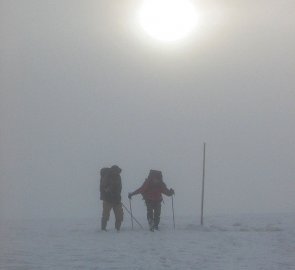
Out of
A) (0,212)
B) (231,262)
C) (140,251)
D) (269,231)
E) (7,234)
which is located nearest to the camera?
(231,262)

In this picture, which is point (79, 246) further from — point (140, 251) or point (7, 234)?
point (7, 234)

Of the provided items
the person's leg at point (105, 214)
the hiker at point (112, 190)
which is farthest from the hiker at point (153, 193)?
the person's leg at point (105, 214)

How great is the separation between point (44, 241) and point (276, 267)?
5234 mm

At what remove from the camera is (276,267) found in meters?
12.3

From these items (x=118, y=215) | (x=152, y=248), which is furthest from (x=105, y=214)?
(x=152, y=248)

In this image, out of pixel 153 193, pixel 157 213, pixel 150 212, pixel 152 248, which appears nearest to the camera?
pixel 152 248

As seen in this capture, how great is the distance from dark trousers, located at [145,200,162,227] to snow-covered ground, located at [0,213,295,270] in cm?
51

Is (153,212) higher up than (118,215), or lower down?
higher up

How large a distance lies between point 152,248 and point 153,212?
5673 mm

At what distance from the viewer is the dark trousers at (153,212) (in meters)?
20.0

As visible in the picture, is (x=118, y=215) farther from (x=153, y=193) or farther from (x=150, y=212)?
(x=153, y=193)

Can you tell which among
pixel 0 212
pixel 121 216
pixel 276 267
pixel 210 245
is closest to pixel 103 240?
pixel 210 245

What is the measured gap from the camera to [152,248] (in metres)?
14.7

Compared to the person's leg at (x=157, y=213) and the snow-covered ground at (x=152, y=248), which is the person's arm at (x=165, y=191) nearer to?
the person's leg at (x=157, y=213)
